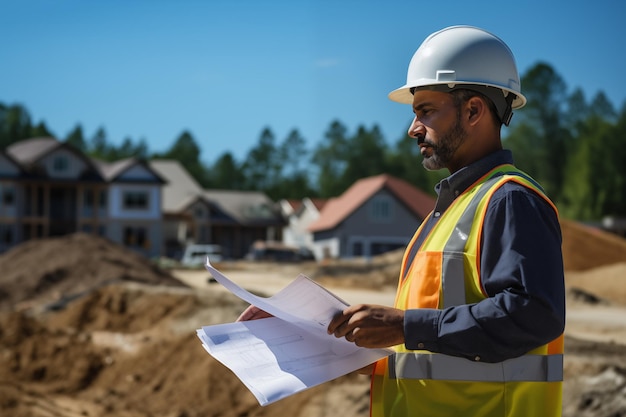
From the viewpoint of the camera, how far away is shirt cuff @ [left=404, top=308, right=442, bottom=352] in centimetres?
213

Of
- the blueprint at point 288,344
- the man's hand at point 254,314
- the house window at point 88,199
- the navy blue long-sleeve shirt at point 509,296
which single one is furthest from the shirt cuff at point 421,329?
the house window at point 88,199

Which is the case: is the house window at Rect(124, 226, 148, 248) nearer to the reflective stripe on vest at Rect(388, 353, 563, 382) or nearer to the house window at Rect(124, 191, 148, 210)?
the house window at Rect(124, 191, 148, 210)

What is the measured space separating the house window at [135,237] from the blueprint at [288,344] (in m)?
49.2

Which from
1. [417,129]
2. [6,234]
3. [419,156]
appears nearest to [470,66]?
[417,129]

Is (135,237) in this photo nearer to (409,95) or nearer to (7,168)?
(7,168)

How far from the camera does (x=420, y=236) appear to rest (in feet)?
8.09

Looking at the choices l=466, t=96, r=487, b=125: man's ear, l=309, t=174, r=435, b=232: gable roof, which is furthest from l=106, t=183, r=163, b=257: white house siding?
l=466, t=96, r=487, b=125: man's ear

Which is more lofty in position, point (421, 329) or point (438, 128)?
point (438, 128)

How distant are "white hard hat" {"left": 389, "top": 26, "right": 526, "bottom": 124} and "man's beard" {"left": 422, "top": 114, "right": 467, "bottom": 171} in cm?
12

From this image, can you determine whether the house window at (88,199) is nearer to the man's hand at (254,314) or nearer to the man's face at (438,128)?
the man's hand at (254,314)

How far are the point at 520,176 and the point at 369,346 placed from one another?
25.0 inches

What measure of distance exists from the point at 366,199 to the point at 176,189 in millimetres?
18274

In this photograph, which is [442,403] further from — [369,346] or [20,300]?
[20,300]

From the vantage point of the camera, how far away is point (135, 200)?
51000 millimetres
